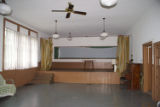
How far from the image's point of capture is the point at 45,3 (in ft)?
13.3

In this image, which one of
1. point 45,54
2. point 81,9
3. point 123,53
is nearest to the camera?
point 81,9

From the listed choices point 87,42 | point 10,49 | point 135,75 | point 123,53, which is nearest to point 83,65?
point 87,42

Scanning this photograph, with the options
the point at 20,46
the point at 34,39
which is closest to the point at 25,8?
the point at 20,46

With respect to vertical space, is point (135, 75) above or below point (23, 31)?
below

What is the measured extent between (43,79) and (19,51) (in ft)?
7.24

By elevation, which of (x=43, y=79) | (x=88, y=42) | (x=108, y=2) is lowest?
(x=43, y=79)

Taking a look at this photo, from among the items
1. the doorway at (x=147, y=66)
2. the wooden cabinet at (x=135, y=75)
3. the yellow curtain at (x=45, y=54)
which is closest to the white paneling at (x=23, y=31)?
the yellow curtain at (x=45, y=54)

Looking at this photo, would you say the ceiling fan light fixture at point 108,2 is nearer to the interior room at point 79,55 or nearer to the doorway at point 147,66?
the interior room at point 79,55

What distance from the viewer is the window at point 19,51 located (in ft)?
17.1

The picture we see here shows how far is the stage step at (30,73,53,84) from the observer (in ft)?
23.1

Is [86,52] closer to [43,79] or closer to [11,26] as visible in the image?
[43,79]

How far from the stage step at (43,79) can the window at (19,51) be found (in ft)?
2.33

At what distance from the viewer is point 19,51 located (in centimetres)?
597

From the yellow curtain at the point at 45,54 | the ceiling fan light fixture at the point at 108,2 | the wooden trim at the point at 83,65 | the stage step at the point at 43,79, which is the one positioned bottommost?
the stage step at the point at 43,79
